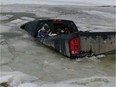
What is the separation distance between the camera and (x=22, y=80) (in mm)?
7465

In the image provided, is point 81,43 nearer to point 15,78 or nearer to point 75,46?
point 75,46

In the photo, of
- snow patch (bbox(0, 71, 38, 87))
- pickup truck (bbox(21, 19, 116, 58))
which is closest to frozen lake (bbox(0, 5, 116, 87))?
snow patch (bbox(0, 71, 38, 87))

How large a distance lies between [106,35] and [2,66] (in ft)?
11.6

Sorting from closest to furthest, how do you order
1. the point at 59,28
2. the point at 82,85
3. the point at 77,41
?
the point at 82,85
the point at 77,41
the point at 59,28

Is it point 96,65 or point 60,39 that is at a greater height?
point 60,39

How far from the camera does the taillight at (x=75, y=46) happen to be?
9508 millimetres

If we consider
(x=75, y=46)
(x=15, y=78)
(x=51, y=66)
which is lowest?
(x=51, y=66)

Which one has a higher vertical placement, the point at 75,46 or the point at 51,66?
the point at 75,46

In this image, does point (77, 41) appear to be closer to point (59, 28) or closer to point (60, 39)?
point (60, 39)

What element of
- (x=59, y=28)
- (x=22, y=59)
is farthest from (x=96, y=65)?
(x=59, y=28)

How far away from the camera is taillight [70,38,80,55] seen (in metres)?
9.51

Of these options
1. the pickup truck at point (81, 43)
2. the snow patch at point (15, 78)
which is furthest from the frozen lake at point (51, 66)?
the pickup truck at point (81, 43)

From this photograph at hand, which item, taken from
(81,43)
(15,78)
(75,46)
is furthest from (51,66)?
(15,78)

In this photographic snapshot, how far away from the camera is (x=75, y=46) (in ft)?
31.5
